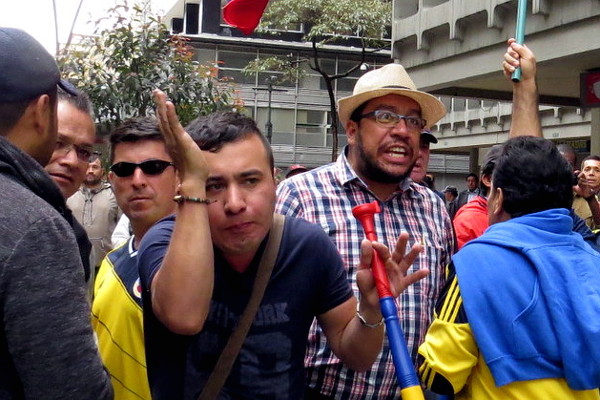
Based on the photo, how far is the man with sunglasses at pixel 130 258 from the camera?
9.13ft

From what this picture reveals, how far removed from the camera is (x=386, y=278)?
7.92ft

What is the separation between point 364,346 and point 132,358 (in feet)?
2.84

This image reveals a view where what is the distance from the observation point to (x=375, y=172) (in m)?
3.31

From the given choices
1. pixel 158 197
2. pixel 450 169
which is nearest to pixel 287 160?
pixel 450 169

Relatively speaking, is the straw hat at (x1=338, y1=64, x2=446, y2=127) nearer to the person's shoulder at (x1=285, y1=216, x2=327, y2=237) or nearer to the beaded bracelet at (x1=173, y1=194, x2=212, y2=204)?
the person's shoulder at (x1=285, y1=216, x2=327, y2=237)

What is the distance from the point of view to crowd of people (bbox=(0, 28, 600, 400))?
1726mm

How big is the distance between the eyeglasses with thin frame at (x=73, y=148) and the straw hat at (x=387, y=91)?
112cm

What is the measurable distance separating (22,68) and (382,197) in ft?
6.09

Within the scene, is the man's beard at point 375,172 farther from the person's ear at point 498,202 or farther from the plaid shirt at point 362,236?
the person's ear at point 498,202

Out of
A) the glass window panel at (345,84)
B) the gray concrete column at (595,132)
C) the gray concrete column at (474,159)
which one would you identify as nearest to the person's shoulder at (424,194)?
the gray concrete column at (595,132)

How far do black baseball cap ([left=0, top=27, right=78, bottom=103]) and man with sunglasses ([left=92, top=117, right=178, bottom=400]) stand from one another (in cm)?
111

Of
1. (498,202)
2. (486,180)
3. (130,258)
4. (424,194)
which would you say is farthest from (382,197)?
(486,180)

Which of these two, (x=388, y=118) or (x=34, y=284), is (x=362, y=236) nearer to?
(x=388, y=118)

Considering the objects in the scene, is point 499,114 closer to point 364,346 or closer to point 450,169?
point 450,169
